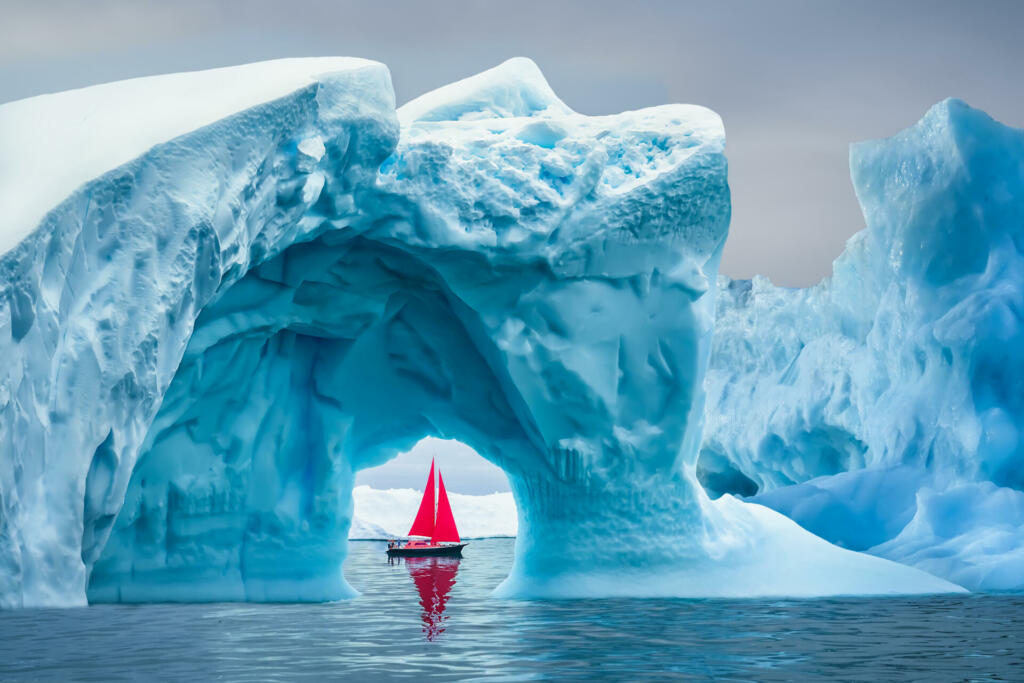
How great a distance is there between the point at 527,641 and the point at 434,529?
20.5 m

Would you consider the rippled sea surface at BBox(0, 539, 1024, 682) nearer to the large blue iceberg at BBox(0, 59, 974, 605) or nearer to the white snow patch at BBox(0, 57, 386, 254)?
the large blue iceberg at BBox(0, 59, 974, 605)

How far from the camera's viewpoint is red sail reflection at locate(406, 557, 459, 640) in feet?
29.3

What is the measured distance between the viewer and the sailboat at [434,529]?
27.2 m

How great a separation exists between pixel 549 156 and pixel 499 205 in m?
0.91

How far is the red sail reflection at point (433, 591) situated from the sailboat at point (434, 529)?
0.64 meters

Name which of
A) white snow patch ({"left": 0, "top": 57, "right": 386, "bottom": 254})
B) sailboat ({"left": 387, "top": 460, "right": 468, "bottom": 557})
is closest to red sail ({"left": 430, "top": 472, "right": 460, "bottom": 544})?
sailboat ({"left": 387, "top": 460, "right": 468, "bottom": 557})

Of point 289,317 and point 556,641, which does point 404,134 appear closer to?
point 289,317

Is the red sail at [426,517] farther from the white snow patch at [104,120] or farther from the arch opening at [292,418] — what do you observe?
the white snow patch at [104,120]

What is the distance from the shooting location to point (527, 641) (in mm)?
7562

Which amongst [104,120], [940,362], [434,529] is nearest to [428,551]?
[434,529]

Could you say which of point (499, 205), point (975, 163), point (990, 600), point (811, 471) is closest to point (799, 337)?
point (811, 471)

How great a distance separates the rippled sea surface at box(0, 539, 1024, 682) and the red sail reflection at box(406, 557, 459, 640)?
0.27ft

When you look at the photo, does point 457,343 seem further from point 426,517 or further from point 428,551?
point 428,551

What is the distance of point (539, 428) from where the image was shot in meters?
12.3
